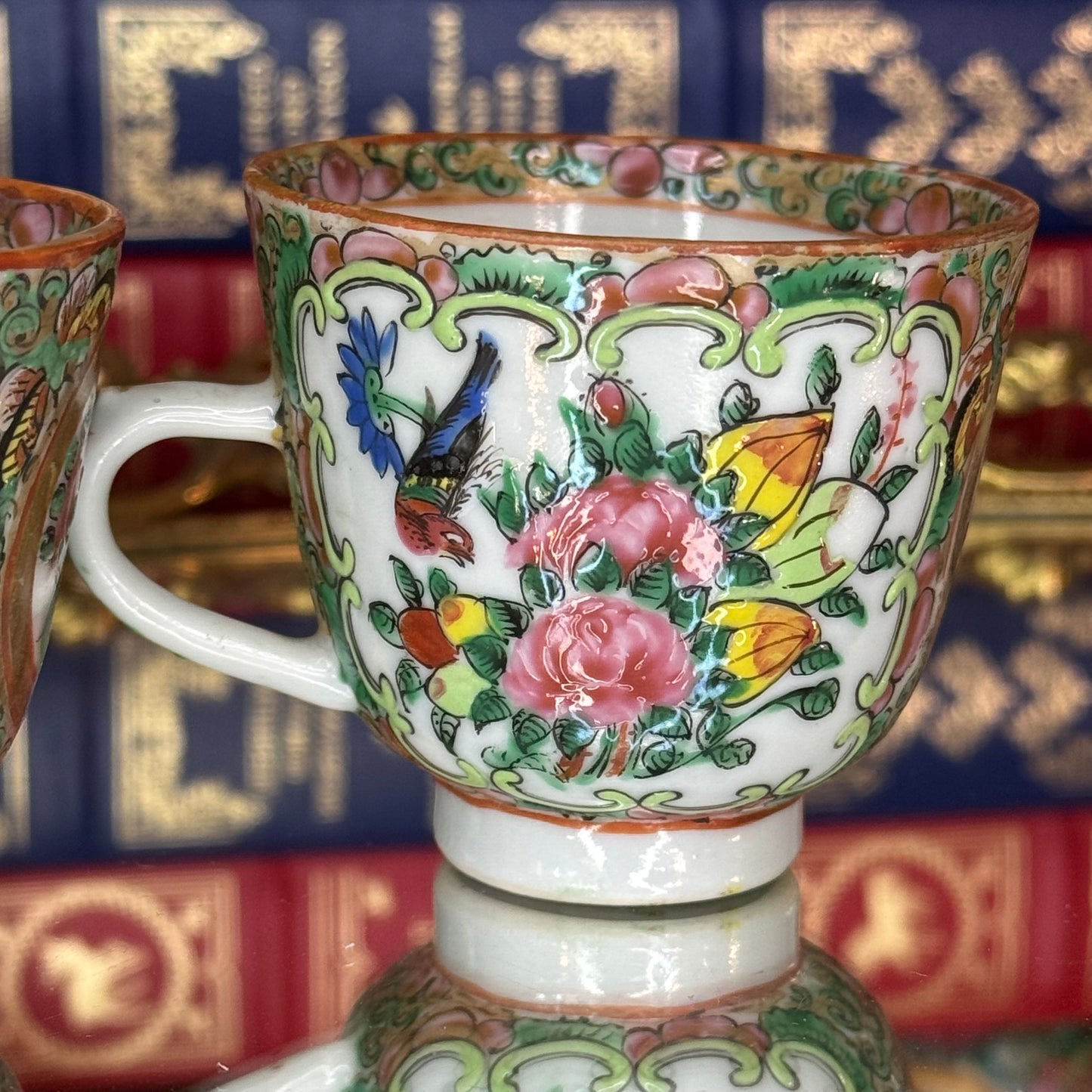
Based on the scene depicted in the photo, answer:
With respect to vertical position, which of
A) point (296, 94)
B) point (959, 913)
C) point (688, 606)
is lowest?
point (959, 913)

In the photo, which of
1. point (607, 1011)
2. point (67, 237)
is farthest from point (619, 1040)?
point (67, 237)

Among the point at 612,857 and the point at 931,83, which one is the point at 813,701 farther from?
the point at 931,83

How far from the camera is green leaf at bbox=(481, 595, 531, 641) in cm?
43

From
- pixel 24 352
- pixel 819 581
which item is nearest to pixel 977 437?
pixel 819 581

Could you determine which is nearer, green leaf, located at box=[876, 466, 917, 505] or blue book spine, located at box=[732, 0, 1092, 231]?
green leaf, located at box=[876, 466, 917, 505]

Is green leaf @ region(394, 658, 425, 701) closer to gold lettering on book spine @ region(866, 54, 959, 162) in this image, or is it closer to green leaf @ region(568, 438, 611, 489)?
green leaf @ region(568, 438, 611, 489)

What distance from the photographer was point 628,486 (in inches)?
16.3

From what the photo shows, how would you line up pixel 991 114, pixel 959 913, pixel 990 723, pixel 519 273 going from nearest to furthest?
pixel 519 273 → pixel 959 913 → pixel 990 723 → pixel 991 114

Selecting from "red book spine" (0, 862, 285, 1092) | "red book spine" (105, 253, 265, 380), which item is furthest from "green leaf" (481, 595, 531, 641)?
"red book spine" (105, 253, 265, 380)

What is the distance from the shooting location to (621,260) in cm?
40

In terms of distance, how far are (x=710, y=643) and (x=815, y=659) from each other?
0.03 m

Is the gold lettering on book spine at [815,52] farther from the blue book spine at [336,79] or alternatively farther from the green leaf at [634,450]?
the green leaf at [634,450]

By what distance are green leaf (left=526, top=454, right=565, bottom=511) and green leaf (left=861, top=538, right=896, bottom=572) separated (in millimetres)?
71

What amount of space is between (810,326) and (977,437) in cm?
7
